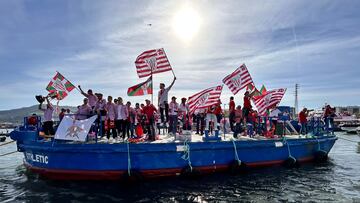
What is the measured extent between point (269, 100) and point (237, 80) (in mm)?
3113

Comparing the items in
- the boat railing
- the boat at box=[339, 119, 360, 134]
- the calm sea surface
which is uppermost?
the boat railing

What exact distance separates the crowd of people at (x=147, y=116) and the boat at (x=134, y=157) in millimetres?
908

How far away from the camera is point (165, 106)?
52.7 feet

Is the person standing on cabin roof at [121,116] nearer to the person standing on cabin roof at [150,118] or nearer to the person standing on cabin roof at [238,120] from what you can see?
the person standing on cabin roof at [150,118]

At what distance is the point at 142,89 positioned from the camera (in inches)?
591

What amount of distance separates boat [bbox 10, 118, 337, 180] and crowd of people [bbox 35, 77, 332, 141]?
91cm

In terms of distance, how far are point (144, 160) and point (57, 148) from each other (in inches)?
137

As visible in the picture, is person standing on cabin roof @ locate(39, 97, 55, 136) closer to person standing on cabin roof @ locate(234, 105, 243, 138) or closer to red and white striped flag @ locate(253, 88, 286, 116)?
person standing on cabin roof @ locate(234, 105, 243, 138)

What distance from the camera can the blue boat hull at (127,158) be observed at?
496 inches

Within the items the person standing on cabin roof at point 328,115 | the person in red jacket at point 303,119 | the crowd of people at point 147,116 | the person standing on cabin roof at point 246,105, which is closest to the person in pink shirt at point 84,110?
the crowd of people at point 147,116

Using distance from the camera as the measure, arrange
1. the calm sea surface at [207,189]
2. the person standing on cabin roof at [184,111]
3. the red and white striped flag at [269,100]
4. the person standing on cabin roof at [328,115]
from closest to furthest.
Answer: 1. the calm sea surface at [207,189]
2. the person standing on cabin roof at [184,111]
3. the red and white striped flag at [269,100]
4. the person standing on cabin roof at [328,115]

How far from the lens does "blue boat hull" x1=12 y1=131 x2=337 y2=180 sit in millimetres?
12594

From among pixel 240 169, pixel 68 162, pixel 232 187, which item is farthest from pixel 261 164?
pixel 68 162

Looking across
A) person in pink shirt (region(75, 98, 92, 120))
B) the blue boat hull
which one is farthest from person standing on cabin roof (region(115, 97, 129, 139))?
the blue boat hull
